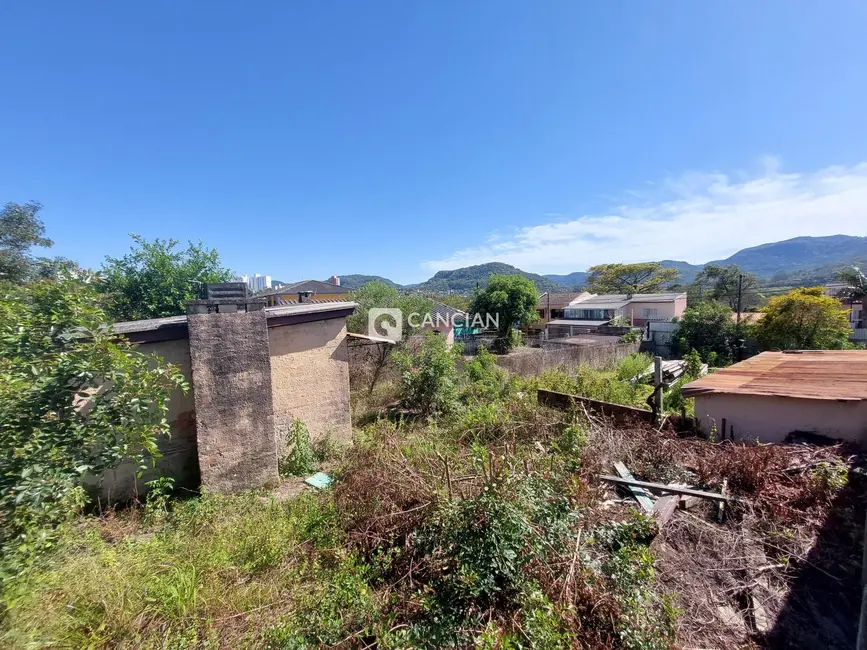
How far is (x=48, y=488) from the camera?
2.70 m

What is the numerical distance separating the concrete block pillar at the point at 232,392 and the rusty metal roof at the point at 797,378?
7.25m

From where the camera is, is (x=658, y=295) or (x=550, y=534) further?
(x=658, y=295)

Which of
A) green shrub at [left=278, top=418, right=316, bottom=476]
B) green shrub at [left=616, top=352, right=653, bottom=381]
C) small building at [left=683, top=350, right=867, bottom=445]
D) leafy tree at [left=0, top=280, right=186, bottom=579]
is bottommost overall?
green shrub at [left=616, top=352, right=653, bottom=381]

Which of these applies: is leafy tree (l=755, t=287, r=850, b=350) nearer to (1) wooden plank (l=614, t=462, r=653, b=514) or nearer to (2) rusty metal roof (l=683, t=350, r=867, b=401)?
(2) rusty metal roof (l=683, t=350, r=867, b=401)

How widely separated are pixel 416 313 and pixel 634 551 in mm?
10423

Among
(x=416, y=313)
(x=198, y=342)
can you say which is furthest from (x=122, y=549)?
(x=416, y=313)

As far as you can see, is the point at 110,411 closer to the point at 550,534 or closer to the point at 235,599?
the point at 235,599

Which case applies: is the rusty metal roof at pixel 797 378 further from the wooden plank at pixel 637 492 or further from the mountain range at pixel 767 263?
the mountain range at pixel 767 263

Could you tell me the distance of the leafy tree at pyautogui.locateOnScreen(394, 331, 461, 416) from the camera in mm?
8234

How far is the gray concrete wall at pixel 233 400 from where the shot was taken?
15.6ft

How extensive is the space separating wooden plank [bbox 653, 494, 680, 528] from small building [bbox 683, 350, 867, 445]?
276 centimetres

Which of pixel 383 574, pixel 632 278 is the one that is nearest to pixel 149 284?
pixel 383 574

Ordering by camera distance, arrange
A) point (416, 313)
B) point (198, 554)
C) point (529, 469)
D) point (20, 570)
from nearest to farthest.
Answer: point (20, 570), point (198, 554), point (529, 469), point (416, 313)

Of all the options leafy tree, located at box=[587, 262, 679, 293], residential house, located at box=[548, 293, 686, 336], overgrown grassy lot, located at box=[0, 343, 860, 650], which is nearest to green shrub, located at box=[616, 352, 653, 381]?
overgrown grassy lot, located at box=[0, 343, 860, 650]
